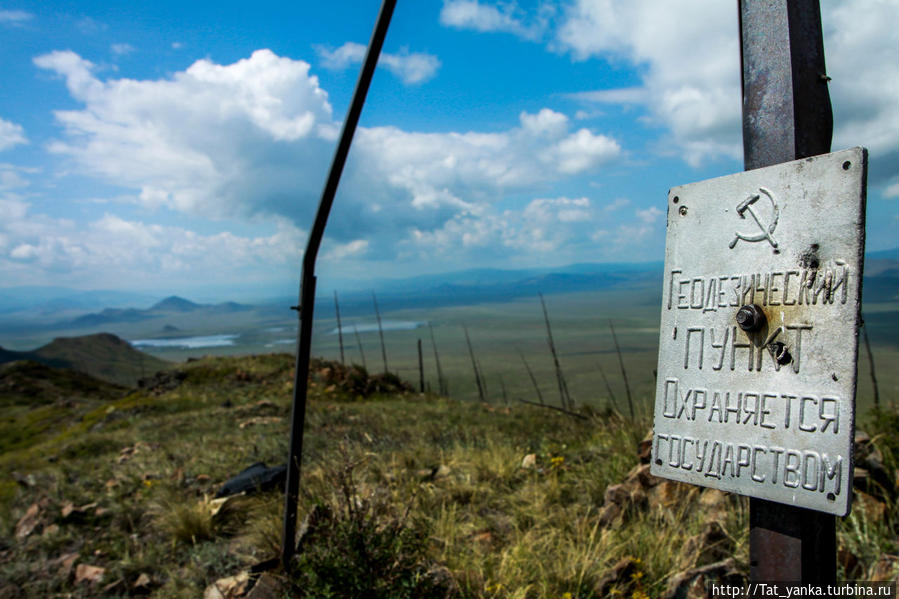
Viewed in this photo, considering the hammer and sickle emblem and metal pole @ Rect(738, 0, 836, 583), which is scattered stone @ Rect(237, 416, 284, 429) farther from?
the hammer and sickle emblem

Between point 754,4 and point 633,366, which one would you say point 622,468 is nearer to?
point 754,4

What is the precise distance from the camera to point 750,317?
66.0 inches

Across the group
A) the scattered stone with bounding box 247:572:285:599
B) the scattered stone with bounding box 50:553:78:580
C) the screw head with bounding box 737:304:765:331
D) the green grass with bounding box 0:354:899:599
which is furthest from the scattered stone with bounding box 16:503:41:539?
the screw head with bounding box 737:304:765:331

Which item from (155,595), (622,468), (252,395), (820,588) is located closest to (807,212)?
(820,588)

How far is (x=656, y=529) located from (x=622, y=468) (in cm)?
115

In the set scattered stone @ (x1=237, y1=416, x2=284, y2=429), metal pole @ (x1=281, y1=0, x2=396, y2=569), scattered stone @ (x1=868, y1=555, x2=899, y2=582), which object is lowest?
scattered stone @ (x1=237, y1=416, x2=284, y2=429)

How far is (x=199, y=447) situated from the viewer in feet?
23.5

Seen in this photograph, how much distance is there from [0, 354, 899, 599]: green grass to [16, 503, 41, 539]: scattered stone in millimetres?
50

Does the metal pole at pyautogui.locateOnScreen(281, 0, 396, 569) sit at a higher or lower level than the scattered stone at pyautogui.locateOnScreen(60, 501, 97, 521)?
higher

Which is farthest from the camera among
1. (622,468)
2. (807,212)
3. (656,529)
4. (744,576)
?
(622,468)

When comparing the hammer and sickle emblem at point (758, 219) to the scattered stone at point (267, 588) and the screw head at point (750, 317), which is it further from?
the scattered stone at point (267, 588)

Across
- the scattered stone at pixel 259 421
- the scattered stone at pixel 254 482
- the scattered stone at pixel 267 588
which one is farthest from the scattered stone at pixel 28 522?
the scattered stone at pixel 259 421

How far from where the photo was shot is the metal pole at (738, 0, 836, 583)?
1.73m

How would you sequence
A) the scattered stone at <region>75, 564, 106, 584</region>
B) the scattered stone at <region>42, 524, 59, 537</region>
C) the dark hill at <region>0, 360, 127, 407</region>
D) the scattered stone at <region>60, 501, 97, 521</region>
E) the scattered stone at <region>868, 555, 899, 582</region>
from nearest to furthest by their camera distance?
the scattered stone at <region>868, 555, 899, 582</region>
the scattered stone at <region>75, 564, 106, 584</region>
the scattered stone at <region>42, 524, 59, 537</region>
the scattered stone at <region>60, 501, 97, 521</region>
the dark hill at <region>0, 360, 127, 407</region>
